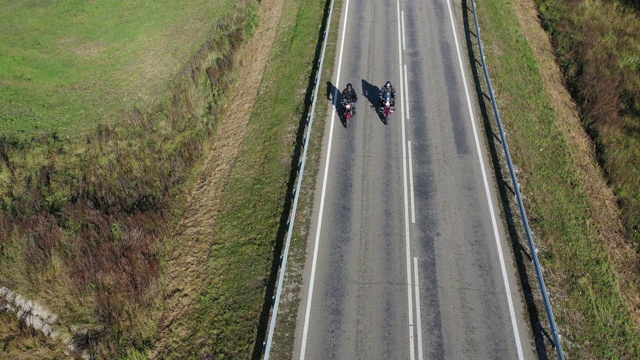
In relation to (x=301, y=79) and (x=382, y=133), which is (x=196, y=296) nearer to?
(x=382, y=133)

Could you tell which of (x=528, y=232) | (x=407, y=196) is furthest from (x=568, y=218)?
(x=407, y=196)

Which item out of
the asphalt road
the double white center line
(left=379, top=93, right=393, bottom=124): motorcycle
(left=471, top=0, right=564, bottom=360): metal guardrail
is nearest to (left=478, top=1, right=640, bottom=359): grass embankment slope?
(left=471, top=0, right=564, bottom=360): metal guardrail

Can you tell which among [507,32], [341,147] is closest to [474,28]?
[507,32]

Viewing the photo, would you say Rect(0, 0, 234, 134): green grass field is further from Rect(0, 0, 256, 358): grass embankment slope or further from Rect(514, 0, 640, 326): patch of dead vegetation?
Rect(514, 0, 640, 326): patch of dead vegetation

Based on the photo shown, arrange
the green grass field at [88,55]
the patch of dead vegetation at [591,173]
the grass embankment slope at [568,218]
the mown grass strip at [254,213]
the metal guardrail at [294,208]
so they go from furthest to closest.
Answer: the green grass field at [88,55], the patch of dead vegetation at [591,173], the mown grass strip at [254,213], the grass embankment slope at [568,218], the metal guardrail at [294,208]

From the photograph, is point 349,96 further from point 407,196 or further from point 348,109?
point 407,196

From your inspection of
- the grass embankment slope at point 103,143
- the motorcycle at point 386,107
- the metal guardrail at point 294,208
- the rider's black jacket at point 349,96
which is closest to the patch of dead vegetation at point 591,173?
the motorcycle at point 386,107

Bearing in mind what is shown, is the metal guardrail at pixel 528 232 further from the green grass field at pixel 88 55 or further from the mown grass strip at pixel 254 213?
the green grass field at pixel 88 55
